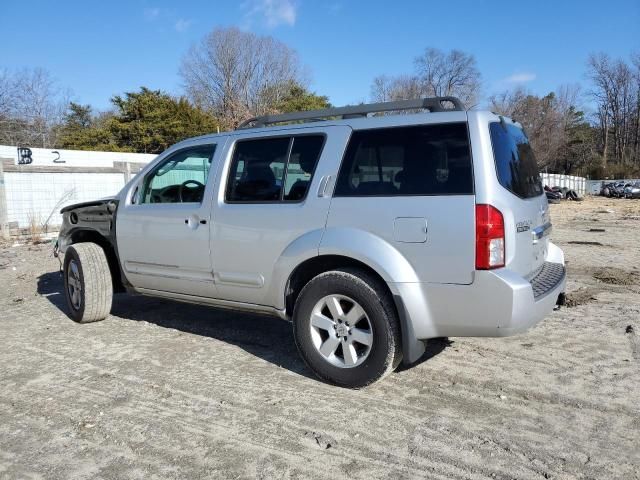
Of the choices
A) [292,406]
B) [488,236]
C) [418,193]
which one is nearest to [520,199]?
[488,236]

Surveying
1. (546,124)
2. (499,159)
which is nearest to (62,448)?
(499,159)

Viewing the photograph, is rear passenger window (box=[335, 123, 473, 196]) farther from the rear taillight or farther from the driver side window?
the driver side window

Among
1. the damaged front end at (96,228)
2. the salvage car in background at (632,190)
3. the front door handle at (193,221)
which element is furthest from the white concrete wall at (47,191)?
the salvage car in background at (632,190)

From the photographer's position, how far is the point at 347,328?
384 centimetres

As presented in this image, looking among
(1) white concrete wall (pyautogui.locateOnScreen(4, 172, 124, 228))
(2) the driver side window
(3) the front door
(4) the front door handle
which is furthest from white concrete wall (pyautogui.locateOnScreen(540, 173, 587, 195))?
(4) the front door handle

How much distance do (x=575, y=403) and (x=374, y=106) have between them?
2573mm

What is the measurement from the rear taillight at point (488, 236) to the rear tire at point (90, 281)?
3993 mm

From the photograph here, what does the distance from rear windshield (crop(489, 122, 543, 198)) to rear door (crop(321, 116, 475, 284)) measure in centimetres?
24

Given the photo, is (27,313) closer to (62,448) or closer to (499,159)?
(62,448)

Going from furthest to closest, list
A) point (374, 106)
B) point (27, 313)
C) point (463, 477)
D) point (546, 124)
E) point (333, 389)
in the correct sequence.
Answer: point (546, 124) → point (27, 313) → point (374, 106) → point (333, 389) → point (463, 477)

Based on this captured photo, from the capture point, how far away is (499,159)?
3.52m

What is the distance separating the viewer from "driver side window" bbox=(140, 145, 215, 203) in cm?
483

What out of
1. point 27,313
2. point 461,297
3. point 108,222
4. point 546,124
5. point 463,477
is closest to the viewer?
point 463,477

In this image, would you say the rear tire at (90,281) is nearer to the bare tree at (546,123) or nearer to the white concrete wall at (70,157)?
the white concrete wall at (70,157)
